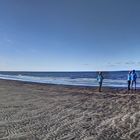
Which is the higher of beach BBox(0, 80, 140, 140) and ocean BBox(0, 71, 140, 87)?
ocean BBox(0, 71, 140, 87)

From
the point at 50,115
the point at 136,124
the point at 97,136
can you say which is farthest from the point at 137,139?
the point at 50,115

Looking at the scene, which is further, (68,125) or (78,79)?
(78,79)

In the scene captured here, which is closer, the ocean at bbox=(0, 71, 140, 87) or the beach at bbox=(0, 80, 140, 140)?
the beach at bbox=(0, 80, 140, 140)

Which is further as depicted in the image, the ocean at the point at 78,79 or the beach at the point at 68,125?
the ocean at the point at 78,79

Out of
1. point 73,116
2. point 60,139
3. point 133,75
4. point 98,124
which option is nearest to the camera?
point 60,139

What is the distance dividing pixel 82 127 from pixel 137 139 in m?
2.16

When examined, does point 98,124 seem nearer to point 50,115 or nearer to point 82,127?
point 82,127

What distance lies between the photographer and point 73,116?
11.0m

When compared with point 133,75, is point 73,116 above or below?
below

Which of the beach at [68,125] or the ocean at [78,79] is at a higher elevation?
the ocean at [78,79]

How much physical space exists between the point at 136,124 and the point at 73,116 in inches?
114

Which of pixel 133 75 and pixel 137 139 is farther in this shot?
pixel 133 75

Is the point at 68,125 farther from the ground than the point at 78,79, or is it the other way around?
the point at 78,79

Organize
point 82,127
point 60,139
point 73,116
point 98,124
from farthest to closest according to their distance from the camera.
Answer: point 73,116 < point 98,124 < point 82,127 < point 60,139
